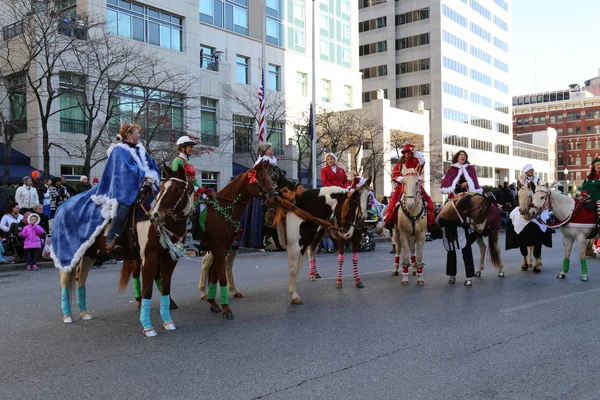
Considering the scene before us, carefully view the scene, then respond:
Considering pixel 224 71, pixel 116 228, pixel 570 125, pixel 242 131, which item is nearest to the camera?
pixel 116 228

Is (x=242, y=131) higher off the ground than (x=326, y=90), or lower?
lower

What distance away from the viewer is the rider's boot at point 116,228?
704 cm

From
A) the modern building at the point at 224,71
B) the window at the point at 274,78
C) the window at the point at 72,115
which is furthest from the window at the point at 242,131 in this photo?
the window at the point at 72,115

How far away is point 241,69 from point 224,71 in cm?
338

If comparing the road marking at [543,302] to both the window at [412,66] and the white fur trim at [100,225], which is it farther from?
the window at [412,66]

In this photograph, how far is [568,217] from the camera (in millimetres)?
11633

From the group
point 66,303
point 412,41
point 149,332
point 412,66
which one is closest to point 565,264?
point 149,332

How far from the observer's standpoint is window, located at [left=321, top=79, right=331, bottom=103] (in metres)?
47.3

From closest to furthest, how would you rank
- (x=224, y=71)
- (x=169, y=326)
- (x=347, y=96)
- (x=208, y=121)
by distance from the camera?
(x=169, y=326) → (x=208, y=121) → (x=224, y=71) → (x=347, y=96)

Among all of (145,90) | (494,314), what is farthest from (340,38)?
(494,314)

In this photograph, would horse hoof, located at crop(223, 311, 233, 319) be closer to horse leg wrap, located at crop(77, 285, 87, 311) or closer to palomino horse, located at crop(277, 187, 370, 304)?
palomino horse, located at crop(277, 187, 370, 304)

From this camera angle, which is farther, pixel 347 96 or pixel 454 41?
pixel 454 41

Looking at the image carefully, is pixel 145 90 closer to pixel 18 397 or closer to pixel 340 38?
pixel 18 397

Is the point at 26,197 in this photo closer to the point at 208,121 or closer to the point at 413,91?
the point at 208,121
